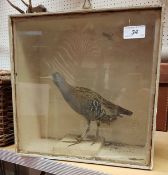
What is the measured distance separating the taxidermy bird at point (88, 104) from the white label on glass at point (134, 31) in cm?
19

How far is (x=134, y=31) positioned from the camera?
0.59 metres

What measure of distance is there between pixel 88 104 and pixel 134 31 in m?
0.24

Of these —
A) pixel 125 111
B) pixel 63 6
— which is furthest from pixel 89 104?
pixel 63 6

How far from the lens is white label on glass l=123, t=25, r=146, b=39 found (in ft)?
1.89

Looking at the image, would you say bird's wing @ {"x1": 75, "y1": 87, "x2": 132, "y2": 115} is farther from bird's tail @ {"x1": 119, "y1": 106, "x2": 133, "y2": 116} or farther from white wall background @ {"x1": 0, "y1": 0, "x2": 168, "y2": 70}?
white wall background @ {"x1": 0, "y1": 0, "x2": 168, "y2": 70}

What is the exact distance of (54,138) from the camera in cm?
76

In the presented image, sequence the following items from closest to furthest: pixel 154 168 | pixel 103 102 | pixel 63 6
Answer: pixel 154 168 < pixel 103 102 < pixel 63 6

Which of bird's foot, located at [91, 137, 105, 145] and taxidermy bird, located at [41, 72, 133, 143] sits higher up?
taxidermy bird, located at [41, 72, 133, 143]

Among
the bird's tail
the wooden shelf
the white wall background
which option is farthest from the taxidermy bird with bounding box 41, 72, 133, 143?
the white wall background

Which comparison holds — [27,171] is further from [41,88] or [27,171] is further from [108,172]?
[108,172]

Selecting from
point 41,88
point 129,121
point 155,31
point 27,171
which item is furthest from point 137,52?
point 27,171

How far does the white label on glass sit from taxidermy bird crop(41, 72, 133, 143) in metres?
0.19

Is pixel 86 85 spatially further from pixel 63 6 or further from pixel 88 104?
pixel 63 6

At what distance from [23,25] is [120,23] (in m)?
0.27
